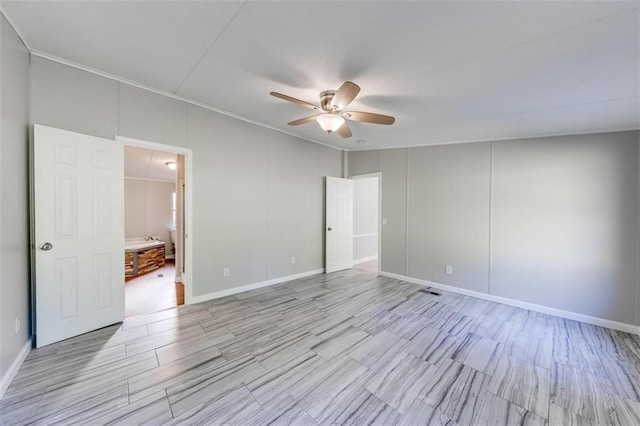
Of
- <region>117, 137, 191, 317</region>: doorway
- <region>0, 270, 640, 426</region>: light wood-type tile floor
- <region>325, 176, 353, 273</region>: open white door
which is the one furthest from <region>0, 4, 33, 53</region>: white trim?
<region>325, 176, 353, 273</region>: open white door

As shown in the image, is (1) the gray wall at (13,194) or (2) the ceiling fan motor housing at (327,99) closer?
(1) the gray wall at (13,194)

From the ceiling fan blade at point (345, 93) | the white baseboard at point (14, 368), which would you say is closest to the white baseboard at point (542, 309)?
the ceiling fan blade at point (345, 93)

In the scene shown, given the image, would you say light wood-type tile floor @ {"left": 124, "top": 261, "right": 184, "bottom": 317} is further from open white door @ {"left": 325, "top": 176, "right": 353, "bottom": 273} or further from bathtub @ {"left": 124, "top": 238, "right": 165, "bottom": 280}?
open white door @ {"left": 325, "top": 176, "right": 353, "bottom": 273}

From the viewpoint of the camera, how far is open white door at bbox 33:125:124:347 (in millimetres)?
2281

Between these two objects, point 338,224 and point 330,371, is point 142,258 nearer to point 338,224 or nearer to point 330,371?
point 338,224

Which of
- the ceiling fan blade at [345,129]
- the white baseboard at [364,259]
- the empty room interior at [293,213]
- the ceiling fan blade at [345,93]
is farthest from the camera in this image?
the white baseboard at [364,259]

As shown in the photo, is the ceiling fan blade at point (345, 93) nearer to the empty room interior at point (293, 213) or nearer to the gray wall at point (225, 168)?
the empty room interior at point (293, 213)

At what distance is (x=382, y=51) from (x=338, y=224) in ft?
12.3

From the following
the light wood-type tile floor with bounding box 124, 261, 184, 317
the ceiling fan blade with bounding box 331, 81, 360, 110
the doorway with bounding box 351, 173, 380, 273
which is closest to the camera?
the ceiling fan blade with bounding box 331, 81, 360, 110

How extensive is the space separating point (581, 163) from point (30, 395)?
606cm

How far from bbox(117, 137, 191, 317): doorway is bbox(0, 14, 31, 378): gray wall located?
803 mm

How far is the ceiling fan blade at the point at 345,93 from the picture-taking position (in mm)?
2004

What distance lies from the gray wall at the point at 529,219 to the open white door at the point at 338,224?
106 cm

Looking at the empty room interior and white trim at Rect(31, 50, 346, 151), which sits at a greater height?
white trim at Rect(31, 50, 346, 151)
